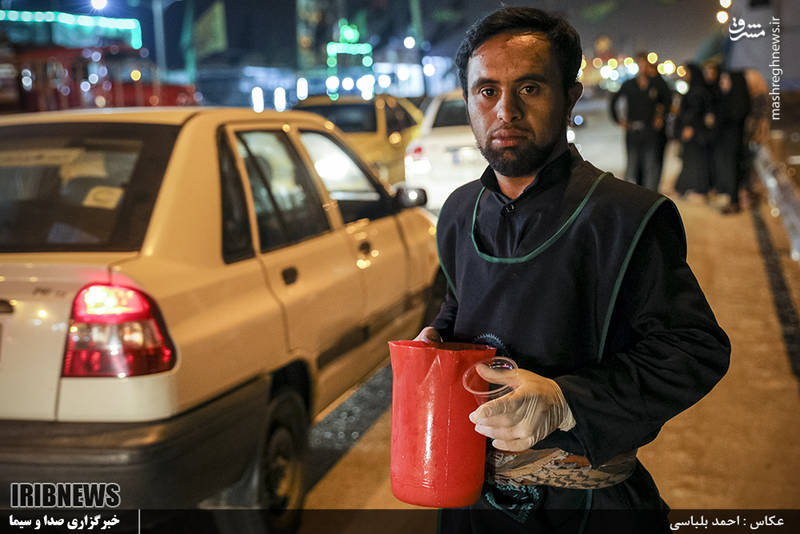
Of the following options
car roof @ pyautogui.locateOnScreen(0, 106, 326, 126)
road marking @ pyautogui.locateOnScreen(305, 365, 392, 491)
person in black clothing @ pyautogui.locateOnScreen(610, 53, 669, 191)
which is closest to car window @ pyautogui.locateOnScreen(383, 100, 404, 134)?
person in black clothing @ pyautogui.locateOnScreen(610, 53, 669, 191)

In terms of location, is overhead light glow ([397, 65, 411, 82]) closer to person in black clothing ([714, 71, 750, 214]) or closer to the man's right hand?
person in black clothing ([714, 71, 750, 214])

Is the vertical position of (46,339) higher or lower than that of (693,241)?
higher

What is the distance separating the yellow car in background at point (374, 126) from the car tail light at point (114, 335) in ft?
31.6

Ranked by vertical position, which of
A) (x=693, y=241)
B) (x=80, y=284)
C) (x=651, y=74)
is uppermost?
(x=651, y=74)

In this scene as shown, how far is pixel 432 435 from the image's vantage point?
164 centimetres

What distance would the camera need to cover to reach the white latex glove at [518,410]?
4.94 feet

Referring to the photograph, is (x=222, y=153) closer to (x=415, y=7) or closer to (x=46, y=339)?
(x=46, y=339)

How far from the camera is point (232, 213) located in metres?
3.49

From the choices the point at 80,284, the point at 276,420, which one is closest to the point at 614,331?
the point at 80,284

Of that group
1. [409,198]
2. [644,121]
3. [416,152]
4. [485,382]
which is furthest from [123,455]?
[644,121]

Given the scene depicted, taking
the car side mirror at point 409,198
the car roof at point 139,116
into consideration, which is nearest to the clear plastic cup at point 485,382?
the car roof at point 139,116

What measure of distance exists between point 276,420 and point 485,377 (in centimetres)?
219

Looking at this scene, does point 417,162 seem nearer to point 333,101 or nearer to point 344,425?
point 333,101

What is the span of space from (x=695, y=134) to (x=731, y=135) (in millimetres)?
516
